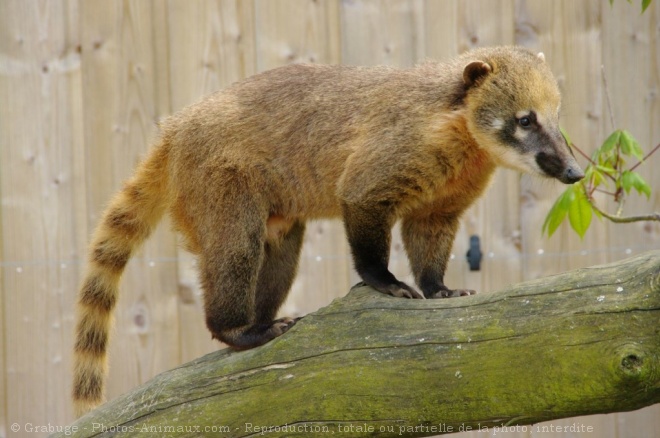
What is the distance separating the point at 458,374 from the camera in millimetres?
3258

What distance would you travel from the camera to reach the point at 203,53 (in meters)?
5.95

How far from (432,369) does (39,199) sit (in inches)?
137

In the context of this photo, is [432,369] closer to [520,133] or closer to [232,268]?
[232,268]

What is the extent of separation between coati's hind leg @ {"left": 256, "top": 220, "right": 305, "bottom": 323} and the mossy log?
76 centimetres

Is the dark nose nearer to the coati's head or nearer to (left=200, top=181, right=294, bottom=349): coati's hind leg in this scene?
the coati's head

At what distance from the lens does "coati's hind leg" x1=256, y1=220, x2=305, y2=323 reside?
15.5ft

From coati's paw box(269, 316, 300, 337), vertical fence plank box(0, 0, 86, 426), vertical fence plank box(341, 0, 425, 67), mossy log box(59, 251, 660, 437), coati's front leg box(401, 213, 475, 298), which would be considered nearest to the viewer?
mossy log box(59, 251, 660, 437)

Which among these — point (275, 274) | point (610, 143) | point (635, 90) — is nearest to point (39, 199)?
point (275, 274)

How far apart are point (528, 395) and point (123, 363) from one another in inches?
134

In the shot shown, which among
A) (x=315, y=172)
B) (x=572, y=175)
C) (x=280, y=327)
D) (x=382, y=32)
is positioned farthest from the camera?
(x=382, y=32)

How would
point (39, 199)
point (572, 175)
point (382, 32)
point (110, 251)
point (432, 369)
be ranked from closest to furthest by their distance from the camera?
point (432, 369) < point (572, 175) < point (110, 251) < point (39, 199) < point (382, 32)

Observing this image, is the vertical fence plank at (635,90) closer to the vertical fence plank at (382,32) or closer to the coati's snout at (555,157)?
the vertical fence plank at (382,32)

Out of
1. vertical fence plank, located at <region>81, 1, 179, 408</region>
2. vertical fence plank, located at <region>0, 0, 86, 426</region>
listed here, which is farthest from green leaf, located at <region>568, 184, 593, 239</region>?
vertical fence plank, located at <region>0, 0, 86, 426</region>

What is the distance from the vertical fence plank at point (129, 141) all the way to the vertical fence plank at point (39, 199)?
108mm
